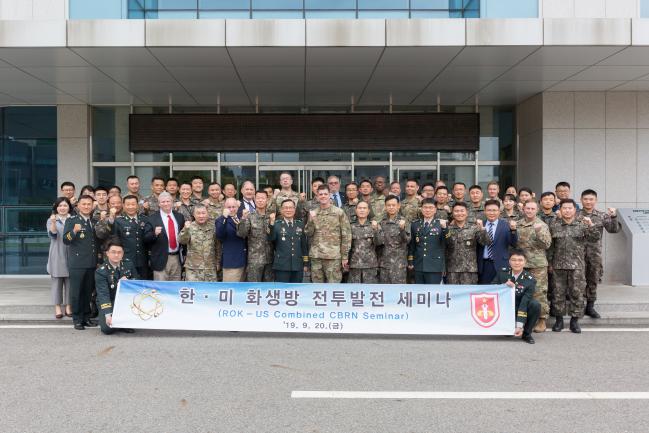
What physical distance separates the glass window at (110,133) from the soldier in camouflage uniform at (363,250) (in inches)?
297

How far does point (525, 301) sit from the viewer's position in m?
6.22

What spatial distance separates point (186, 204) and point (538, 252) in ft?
17.4

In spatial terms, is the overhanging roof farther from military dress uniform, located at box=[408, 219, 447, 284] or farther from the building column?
military dress uniform, located at box=[408, 219, 447, 284]

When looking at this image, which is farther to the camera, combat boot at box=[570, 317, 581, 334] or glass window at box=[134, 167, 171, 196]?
glass window at box=[134, 167, 171, 196]

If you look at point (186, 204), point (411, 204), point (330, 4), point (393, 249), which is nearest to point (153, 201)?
point (186, 204)

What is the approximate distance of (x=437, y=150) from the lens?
1193cm

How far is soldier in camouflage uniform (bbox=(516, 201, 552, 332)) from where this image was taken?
6.75m

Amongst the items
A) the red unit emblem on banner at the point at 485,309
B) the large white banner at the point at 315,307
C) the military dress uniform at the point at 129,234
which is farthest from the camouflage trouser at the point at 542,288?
the military dress uniform at the point at 129,234

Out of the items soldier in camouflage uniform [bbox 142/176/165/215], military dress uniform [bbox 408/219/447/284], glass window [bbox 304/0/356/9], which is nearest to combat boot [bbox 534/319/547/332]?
military dress uniform [bbox 408/219/447/284]

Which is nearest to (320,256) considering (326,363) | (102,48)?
(326,363)

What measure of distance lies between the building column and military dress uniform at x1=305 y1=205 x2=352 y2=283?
7407 millimetres

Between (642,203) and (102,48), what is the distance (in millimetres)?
11041

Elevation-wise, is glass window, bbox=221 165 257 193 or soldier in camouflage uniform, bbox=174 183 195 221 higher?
glass window, bbox=221 165 257 193

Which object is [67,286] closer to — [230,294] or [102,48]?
[230,294]
